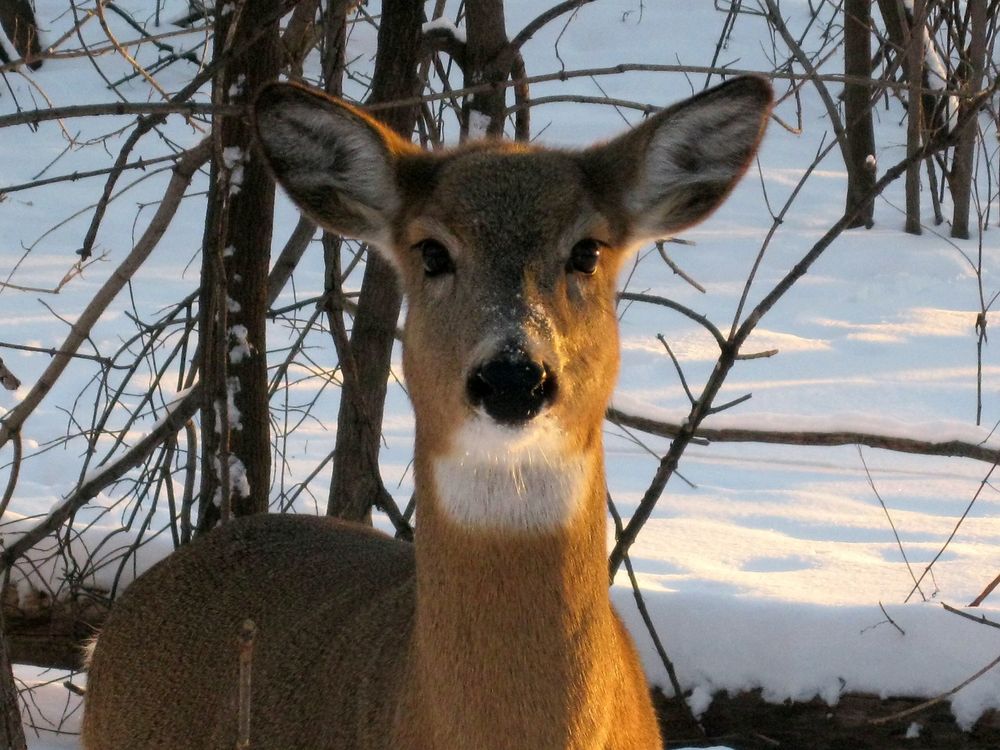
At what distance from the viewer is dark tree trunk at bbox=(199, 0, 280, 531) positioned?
4.46 meters

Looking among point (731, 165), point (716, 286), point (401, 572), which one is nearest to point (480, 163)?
point (731, 165)

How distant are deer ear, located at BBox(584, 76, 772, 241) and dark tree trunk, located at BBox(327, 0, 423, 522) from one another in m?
1.64

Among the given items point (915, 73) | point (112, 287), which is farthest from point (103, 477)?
point (915, 73)

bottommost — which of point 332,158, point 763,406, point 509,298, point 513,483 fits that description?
point 763,406

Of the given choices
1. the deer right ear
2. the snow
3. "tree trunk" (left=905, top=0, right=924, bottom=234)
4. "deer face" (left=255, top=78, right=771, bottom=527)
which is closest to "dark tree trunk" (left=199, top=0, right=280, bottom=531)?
the snow

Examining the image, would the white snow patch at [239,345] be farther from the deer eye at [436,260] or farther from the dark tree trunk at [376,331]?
the deer eye at [436,260]

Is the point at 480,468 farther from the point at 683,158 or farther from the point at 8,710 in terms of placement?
the point at 8,710

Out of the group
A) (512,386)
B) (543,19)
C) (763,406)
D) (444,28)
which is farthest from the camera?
(763,406)

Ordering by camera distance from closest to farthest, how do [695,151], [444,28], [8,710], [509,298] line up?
[509,298], [695,151], [8,710], [444,28]

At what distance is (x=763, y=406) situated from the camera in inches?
328

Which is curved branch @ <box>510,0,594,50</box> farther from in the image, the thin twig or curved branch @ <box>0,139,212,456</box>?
the thin twig

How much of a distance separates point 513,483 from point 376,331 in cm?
235

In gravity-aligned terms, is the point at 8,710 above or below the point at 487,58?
below

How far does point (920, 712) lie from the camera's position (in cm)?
417
